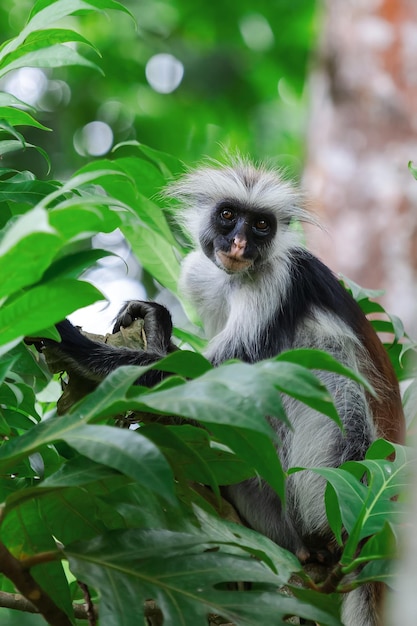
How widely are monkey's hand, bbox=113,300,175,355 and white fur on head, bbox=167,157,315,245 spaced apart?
113 cm

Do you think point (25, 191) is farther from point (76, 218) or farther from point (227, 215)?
point (227, 215)

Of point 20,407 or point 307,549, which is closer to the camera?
point 20,407

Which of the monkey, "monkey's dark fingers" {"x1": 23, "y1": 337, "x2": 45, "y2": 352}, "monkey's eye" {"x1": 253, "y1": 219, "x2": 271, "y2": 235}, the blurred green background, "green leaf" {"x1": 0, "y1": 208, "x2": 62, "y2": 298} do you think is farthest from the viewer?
the blurred green background

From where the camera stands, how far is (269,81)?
1281 centimetres

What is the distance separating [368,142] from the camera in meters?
7.82

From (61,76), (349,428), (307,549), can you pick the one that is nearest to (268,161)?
(349,428)

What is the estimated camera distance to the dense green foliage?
195 cm

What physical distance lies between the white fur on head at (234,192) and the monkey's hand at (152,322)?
1.13 m

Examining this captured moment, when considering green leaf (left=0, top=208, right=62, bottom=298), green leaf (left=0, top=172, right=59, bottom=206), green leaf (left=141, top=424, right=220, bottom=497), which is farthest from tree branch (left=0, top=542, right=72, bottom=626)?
green leaf (left=0, top=172, right=59, bottom=206)

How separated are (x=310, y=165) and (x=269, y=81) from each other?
501cm

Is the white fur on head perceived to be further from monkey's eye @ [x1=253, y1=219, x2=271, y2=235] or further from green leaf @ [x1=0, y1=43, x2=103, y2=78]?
green leaf @ [x1=0, y1=43, x2=103, y2=78]

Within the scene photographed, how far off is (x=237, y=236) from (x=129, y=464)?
304cm

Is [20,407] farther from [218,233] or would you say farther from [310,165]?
[310,165]

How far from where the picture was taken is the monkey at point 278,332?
4051 millimetres
